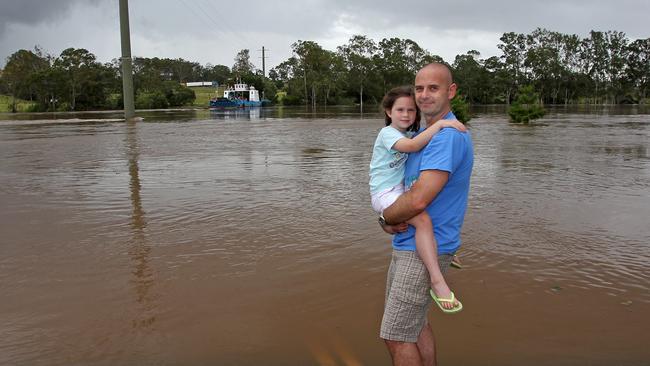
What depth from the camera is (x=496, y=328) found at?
3.50 m

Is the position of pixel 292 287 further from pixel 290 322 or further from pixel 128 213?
pixel 128 213

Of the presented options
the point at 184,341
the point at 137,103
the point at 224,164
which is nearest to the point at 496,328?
the point at 184,341

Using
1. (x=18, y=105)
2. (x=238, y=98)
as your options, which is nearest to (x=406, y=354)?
(x=18, y=105)

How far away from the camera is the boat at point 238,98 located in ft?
221

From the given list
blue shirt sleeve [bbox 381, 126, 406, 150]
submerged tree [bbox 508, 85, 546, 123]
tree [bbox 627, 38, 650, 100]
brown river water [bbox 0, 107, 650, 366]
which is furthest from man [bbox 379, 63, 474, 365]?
tree [bbox 627, 38, 650, 100]

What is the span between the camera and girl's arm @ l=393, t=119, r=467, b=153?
230cm

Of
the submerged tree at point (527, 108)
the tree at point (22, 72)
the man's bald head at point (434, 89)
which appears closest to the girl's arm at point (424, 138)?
the man's bald head at point (434, 89)

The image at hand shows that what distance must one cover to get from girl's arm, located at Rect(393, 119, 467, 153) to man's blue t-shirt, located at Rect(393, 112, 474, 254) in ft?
0.08

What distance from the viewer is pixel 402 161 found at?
8.49 feet

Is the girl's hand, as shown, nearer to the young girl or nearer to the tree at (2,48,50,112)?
the young girl

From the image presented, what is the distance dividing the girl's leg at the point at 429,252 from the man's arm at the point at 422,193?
61 millimetres

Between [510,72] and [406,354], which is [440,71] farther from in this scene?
[510,72]

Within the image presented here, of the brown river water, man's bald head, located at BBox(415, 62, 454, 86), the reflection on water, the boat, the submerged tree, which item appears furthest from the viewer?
the boat

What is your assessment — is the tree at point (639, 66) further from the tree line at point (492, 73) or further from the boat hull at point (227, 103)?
the boat hull at point (227, 103)
